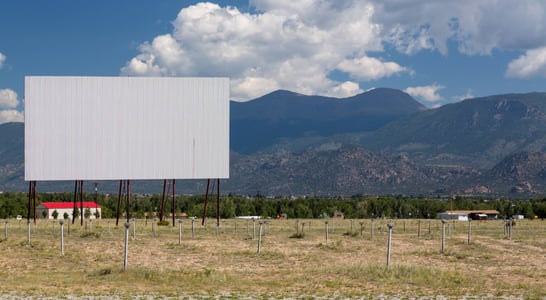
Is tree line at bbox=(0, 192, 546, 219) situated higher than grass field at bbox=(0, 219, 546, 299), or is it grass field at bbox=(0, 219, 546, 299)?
grass field at bbox=(0, 219, 546, 299)

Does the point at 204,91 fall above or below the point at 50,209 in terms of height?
above

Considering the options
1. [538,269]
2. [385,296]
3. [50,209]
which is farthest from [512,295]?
[50,209]

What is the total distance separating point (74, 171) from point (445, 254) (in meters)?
30.1

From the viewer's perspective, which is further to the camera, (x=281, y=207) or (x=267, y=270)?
(x=281, y=207)

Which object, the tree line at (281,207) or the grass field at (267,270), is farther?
the tree line at (281,207)

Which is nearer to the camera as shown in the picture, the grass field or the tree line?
the grass field

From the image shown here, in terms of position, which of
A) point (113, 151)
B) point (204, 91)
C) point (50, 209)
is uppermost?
point (204, 91)

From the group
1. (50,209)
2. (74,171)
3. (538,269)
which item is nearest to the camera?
(538,269)

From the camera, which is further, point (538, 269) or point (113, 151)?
point (113, 151)

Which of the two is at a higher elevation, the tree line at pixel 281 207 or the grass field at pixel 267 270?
the grass field at pixel 267 270

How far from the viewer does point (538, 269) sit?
26.1m

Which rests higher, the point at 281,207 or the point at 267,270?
the point at 267,270

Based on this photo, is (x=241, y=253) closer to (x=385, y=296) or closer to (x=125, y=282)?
(x=125, y=282)

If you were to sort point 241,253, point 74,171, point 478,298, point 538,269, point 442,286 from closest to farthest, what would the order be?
point 478,298 < point 442,286 < point 538,269 < point 241,253 < point 74,171
